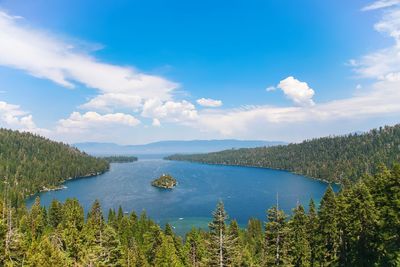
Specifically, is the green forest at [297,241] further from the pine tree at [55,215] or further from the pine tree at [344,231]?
the pine tree at [55,215]

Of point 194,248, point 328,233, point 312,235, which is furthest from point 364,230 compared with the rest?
point 194,248

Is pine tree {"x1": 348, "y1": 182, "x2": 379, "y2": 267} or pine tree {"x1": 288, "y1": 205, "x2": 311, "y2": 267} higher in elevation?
pine tree {"x1": 348, "y1": 182, "x2": 379, "y2": 267}

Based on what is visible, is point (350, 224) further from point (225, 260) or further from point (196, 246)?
point (196, 246)

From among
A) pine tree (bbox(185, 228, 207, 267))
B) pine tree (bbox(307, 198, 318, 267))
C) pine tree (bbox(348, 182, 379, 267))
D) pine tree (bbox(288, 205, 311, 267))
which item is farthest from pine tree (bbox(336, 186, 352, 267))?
pine tree (bbox(185, 228, 207, 267))

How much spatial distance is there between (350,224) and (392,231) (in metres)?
10.6

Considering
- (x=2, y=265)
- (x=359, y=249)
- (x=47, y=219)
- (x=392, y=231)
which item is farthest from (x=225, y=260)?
(x=47, y=219)

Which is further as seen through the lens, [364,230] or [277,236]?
[364,230]

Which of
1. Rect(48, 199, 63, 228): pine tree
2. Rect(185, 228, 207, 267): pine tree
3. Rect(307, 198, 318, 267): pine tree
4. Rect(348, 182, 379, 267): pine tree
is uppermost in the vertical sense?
Rect(348, 182, 379, 267): pine tree

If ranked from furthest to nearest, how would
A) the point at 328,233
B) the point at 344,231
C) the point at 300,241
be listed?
the point at 300,241
the point at 328,233
the point at 344,231

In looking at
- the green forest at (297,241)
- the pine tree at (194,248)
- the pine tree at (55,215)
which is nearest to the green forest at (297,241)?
the green forest at (297,241)

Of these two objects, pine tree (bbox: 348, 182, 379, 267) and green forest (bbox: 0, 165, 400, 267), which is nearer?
green forest (bbox: 0, 165, 400, 267)

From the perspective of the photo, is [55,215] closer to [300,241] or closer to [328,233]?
[300,241]

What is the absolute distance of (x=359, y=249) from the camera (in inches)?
1672

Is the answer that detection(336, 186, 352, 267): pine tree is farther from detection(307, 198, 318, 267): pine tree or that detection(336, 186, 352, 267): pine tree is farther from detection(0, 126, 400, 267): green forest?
detection(307, 198, 318, 267): pine tree
